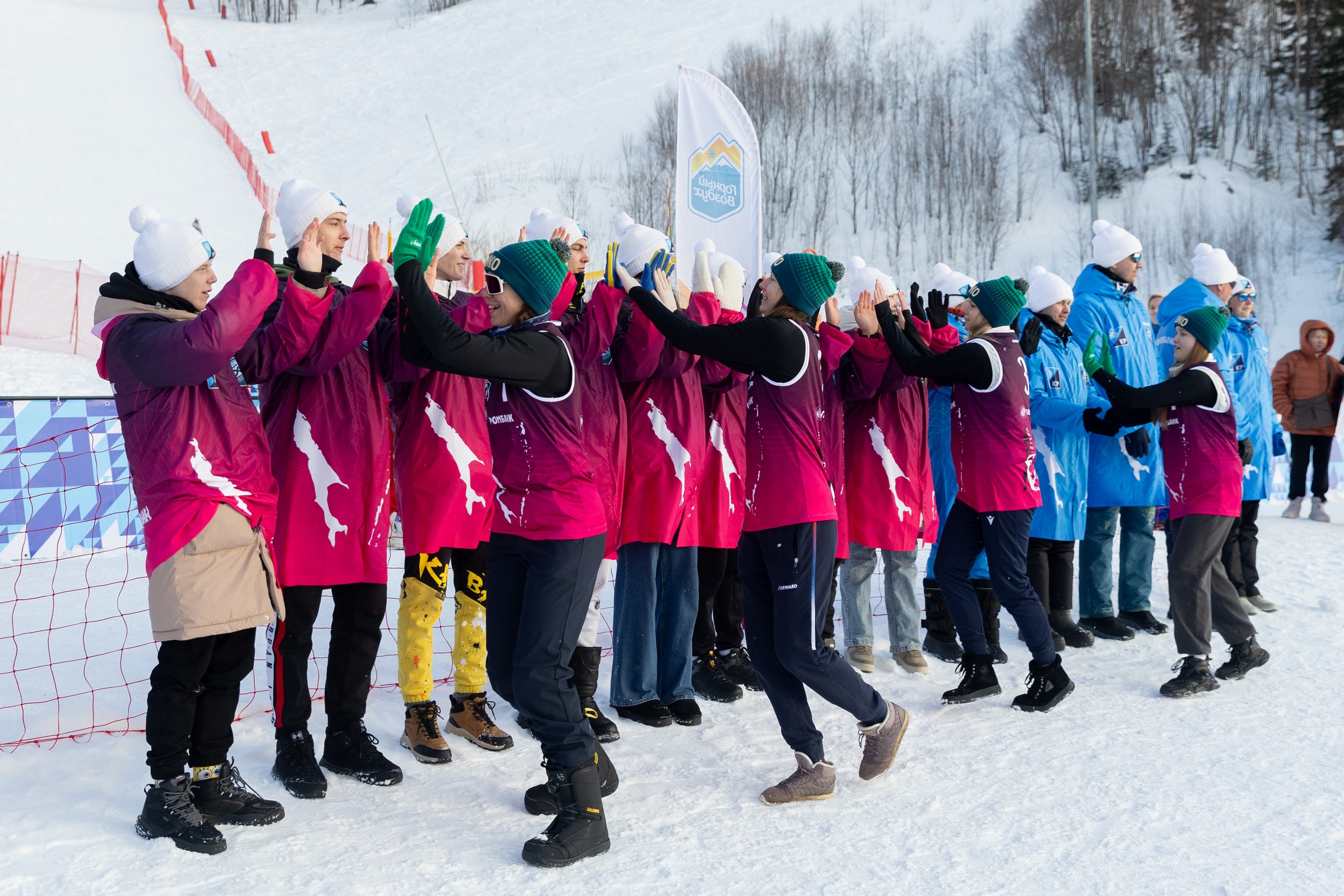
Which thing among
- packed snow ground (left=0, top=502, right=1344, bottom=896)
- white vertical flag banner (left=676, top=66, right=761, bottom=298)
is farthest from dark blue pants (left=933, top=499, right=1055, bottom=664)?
white vertical flag banner (left=676, top=66, right=761, bottom=298)

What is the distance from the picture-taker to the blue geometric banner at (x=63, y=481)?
23.3 ft

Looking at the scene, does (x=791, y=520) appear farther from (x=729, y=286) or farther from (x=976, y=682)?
(x=976, y=682)

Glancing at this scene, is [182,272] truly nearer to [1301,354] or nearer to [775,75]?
[1301,354]

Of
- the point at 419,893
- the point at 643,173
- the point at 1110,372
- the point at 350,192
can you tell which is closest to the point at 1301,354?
the point at 1110,372

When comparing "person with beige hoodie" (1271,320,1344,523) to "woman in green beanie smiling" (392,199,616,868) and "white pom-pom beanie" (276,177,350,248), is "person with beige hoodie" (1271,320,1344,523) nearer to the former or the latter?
"woman in green beanie smiling" (392,199,616,868)

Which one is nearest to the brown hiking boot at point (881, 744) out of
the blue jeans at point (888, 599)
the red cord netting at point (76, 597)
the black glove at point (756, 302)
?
the black glove at point (756, 302)

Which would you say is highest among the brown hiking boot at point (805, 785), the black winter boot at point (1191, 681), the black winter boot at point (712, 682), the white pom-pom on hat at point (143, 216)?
the white pom-pom on hat at point (143, 216)

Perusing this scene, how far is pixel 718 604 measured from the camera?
17.6ft

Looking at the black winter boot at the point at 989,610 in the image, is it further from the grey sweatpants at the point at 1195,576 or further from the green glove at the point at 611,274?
the green glove at the point at 611,274

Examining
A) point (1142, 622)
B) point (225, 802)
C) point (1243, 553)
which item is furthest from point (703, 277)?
point (1243, 553)

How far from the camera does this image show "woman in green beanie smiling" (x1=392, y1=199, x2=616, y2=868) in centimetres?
316

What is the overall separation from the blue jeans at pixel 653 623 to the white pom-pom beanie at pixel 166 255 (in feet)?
7.09

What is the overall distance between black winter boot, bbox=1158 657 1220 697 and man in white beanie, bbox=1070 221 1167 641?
1.17 metres

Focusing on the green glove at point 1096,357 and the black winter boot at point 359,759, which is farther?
the green glove at point 1096,357
